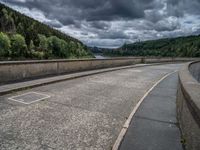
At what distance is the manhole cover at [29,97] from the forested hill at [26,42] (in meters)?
68.4

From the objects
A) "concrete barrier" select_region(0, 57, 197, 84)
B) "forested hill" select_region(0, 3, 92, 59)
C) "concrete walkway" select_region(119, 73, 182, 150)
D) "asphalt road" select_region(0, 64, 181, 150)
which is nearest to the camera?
"asphalt road" select_region(0, 64, 181, 150)

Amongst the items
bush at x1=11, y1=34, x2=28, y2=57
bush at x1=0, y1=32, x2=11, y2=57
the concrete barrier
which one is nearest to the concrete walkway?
the concrete barrier

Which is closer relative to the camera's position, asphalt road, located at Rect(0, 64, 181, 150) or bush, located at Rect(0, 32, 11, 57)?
asphalt road, located at Rect(0, 64, 181, 150)

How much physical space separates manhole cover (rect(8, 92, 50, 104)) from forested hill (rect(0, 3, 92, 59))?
68366 millimetres

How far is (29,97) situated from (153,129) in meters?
4.48

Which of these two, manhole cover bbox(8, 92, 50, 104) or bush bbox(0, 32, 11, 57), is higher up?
bush bbox(0, 32, 11, 57)

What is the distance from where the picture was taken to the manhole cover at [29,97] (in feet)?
22.0

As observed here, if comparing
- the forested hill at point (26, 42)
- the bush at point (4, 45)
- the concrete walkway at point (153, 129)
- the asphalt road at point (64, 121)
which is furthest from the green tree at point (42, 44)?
the concrete walkway at point (153, 129)

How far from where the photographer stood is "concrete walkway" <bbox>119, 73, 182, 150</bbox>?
4039 mm

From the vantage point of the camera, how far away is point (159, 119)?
18.8 feet

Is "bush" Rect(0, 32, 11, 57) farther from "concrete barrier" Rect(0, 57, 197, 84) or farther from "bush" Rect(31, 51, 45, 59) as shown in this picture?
"concrete barrier" Rect(0, 57, 197, 84)

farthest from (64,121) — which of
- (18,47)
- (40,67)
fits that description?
(18,47)

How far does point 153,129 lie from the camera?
4.95 metres

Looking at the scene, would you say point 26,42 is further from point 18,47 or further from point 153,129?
point 153,129
